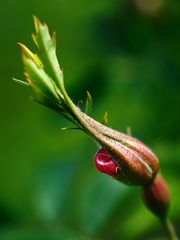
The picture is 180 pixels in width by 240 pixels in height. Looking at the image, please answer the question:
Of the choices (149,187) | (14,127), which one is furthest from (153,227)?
(14,127)

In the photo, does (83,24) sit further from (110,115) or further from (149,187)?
(149,187)

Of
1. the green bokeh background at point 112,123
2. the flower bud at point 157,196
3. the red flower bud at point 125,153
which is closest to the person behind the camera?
the red flower bud at point 125,153

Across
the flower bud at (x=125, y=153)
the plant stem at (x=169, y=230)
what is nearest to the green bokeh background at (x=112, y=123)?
the plant stem at (x=169, y=230)

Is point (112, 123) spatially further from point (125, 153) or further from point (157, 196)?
point (125, 153)

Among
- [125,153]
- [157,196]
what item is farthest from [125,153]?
[157,196]

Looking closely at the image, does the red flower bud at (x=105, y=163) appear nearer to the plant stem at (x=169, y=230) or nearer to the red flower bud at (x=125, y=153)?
the red flower bud at (x=125, y=153)

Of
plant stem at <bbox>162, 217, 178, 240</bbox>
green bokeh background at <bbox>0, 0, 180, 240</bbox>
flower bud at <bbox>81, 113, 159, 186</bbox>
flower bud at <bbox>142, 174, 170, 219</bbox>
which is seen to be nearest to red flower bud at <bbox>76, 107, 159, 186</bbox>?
flower bud at <bbox>81, 113, 159, 186</bbox>

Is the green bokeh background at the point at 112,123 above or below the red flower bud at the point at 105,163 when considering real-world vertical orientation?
below
